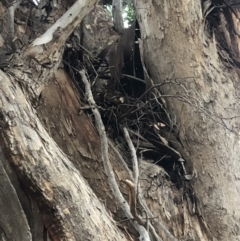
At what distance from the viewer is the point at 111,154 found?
1812 mm

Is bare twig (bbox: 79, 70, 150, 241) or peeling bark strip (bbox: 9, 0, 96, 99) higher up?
peeling bark strip (bbox: 9, 0, 96, 99)

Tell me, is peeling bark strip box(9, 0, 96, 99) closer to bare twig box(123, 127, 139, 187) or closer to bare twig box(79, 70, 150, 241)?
bare twig box(79, 70, 150, 241)

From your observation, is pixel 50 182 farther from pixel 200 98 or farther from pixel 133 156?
pixel 200 98

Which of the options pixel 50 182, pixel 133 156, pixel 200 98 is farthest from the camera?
pixel 200 98

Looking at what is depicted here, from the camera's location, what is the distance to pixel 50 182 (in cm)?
122

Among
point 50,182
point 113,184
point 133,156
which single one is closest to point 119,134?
point 133,156

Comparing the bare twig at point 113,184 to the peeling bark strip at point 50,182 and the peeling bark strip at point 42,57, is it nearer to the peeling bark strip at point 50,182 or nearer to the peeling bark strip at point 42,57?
the peeling bark strip at point 50,182

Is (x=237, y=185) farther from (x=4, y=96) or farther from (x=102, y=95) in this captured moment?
(x=4, y=96)

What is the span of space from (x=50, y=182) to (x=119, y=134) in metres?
0.79

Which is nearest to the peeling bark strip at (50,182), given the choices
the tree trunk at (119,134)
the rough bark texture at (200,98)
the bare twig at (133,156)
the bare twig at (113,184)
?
the tree trunk at (119,134)

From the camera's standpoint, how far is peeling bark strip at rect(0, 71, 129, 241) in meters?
1.21

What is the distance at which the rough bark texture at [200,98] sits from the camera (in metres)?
1.81

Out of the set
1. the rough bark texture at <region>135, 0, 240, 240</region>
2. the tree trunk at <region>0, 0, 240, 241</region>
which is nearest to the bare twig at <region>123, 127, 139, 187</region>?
the tree trunk at <region>0, 0, 240, 241</region>

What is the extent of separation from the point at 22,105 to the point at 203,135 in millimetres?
855
